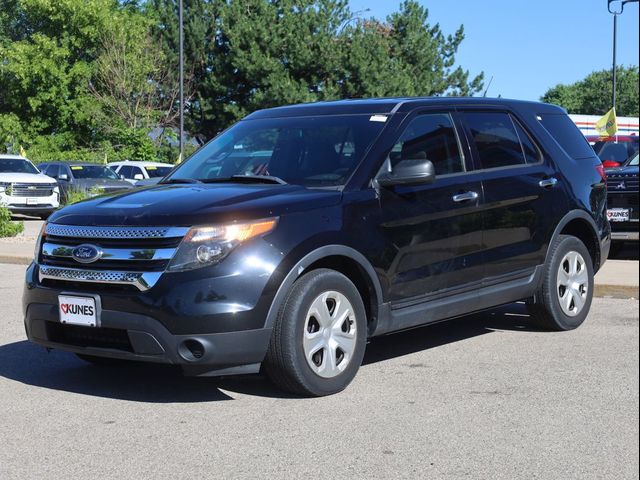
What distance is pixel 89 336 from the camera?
555 cm

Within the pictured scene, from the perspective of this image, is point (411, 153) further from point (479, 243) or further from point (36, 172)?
point (36, 172)

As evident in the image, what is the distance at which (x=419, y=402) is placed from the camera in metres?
5.50

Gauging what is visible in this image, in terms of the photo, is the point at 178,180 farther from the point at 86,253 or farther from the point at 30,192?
the point at 30,192

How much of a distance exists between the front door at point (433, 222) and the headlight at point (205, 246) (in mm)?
1127

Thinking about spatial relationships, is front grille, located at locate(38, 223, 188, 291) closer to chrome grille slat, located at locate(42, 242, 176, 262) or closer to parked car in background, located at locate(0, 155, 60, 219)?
chrome grille slat, located at locate(42, 242, 176, 262)

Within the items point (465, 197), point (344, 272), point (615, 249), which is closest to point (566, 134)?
point (465, 197)

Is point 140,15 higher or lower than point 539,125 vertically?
higher

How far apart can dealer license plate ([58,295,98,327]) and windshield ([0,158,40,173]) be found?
2111cm

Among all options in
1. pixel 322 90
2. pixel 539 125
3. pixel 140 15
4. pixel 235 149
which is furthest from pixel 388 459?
pixel 140 15

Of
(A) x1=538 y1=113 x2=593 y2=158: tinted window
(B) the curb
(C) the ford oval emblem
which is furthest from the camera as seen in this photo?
(B) the curb

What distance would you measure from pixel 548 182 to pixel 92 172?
20210 millimetres

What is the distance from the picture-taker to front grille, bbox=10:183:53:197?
2388cm

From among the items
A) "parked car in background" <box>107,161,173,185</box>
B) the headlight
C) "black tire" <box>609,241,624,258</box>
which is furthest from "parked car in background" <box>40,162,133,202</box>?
the headlight

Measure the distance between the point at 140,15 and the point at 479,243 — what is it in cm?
4107
